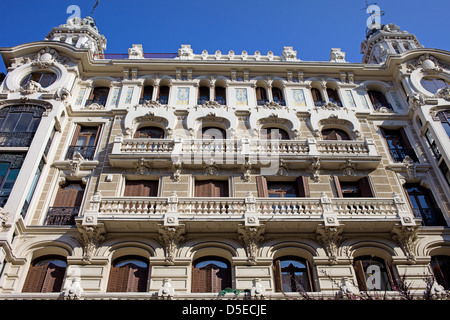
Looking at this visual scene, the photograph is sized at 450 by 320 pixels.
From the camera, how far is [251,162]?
766 inches

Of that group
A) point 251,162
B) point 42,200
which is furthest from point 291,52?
point 42,200

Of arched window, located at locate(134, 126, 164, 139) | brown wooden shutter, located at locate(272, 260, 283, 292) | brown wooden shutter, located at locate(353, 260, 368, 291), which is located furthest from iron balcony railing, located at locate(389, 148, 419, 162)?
arched window, located at locate(134, 126, 164, 139)

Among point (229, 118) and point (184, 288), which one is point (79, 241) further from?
point (229, 118)

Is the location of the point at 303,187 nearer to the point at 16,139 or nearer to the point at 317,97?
the point at 317,97

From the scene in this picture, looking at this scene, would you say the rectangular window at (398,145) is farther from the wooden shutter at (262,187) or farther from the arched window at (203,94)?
the arched window at (203,94)

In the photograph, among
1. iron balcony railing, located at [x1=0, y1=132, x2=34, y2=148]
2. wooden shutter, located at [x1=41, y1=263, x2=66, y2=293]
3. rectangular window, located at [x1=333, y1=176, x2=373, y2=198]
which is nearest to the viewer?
wooden shutter, located at [x1=41, y1=263, x2=66, y2=293]

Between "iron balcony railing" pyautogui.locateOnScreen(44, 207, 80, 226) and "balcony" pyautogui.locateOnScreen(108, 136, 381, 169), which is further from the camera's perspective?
"balcony" pyautogui.locateOnScreen(108, 136, 381, 169)

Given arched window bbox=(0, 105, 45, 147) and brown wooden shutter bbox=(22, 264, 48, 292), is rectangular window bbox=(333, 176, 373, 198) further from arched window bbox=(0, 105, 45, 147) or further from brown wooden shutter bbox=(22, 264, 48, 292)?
arched window bbox=(0, 105, 45, 147)

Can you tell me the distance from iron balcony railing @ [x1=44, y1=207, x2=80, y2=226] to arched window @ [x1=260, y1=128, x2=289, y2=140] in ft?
31.5

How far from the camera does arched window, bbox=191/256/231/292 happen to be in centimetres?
1572

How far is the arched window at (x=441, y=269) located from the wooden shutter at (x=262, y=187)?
6.94m

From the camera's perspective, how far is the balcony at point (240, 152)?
768 inches
